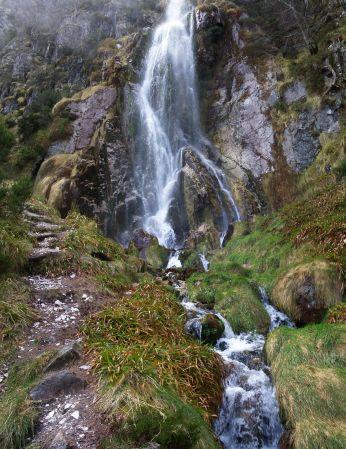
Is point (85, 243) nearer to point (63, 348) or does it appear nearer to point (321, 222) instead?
point (63, 348)

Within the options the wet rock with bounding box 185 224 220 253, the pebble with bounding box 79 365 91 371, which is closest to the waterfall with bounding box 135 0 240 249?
the wet rock with bounding box 185 224 220 253

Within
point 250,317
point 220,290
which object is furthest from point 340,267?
point 220,290

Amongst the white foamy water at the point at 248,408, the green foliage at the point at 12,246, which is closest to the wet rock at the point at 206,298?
the white foamy water at the point at 248,408

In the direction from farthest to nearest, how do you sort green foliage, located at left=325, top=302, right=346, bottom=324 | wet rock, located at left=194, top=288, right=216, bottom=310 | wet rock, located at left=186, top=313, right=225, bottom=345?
wet rock, located at left=194, top=288, right=216, bottom=310 → wet rock, located at left=186, top=313, right=225, bottom=345 → green foliage, located at left=325, top=302, right=346, bottom=324

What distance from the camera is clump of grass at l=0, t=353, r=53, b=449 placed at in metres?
4.09

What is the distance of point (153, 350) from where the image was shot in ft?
19.7

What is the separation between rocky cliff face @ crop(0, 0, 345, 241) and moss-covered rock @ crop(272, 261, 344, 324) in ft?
30.2

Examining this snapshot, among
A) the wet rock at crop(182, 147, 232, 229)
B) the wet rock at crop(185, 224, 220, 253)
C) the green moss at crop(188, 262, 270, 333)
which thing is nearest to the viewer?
the green moss at crop(188, 262, 270, 333)

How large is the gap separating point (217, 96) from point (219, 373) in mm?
20772

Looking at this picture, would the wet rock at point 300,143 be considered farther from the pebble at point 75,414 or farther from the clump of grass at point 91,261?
the pebble at point 75,414

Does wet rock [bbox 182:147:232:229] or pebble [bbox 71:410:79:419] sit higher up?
wet rock [bbox 182:147:232:229]

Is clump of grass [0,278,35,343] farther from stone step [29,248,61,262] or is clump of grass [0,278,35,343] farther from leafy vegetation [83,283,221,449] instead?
stone step [29,248,61,262]

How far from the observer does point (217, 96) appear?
24.5 metres

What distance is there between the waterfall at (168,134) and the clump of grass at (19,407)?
1406 cm
